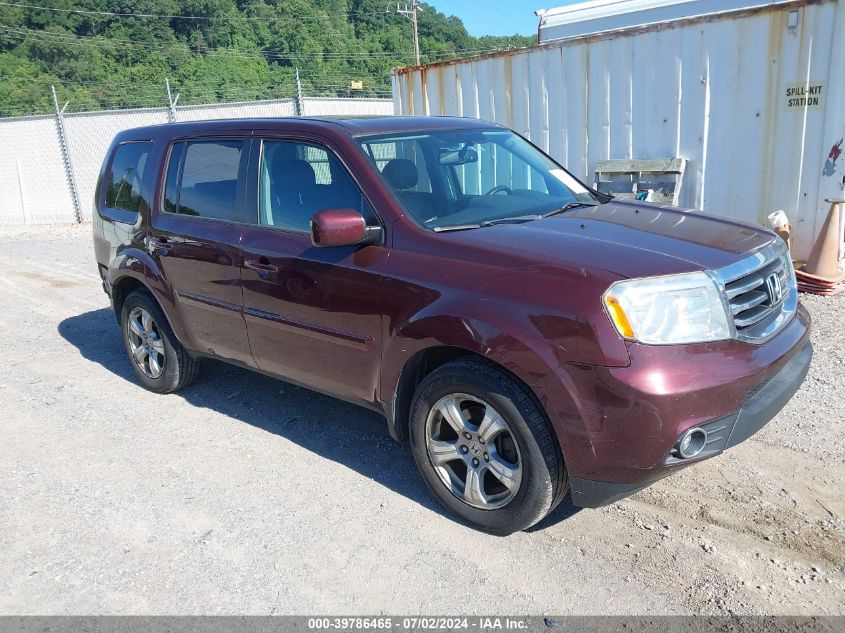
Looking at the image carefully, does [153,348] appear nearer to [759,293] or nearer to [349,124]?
[349,124]

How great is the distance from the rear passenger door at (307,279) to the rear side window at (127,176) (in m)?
1.43

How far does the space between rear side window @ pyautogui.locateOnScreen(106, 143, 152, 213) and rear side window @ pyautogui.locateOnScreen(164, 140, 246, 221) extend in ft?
1.35

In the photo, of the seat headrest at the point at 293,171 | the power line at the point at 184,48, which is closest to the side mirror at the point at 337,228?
the seat headrest at the point at 293,171

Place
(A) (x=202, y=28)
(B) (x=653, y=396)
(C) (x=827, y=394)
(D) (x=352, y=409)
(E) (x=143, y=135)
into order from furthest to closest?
(A) (x=202, y=28), (E) (x=143, y=135), (D) (x=352, y=409), (C) (x=827, y=394), (B) (x=653, y=396)

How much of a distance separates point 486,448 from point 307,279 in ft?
4.42

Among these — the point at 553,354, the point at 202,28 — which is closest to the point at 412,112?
the point at 553,354

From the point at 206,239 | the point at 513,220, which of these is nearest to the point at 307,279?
the point at 206,239

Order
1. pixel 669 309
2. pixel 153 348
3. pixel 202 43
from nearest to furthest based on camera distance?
Answer: 1. pixel 669 309
2. pixel 153 348
3. pixel 202 43

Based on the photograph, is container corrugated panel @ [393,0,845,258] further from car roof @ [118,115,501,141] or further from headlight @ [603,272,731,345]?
headlight @ [603,272,731,345]

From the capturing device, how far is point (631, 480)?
2.95m

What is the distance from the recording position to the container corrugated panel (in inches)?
273

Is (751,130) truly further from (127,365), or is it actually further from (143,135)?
(127,365)

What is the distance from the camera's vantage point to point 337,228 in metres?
3.51

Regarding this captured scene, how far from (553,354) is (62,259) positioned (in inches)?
442
